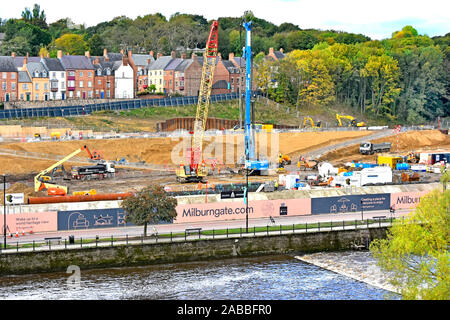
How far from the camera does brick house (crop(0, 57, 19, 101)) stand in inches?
5364

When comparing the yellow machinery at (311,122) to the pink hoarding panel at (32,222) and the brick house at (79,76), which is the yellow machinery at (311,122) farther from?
the pink hoarding panel at (32,222)

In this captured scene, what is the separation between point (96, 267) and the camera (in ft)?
205

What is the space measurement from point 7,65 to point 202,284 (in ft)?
300

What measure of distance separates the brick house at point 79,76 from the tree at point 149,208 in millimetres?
82365

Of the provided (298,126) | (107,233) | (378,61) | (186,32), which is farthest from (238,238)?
(186,32)

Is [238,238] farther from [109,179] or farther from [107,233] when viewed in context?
[109,179]

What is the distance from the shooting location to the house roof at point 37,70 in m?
140

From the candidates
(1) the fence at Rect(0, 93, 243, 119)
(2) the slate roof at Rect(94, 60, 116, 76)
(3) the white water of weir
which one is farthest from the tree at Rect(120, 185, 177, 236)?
(2) the slate roof at Rect(94, 60, 116, 76)

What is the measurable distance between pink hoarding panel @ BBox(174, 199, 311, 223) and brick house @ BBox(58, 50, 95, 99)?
7770 centimetres

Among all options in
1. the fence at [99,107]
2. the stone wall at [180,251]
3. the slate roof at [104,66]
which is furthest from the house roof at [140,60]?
the stone wall at [180,251]

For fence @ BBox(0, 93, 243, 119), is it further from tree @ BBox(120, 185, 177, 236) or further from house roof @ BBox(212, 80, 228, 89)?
tree @ BBox(120, 185, 177, 236)

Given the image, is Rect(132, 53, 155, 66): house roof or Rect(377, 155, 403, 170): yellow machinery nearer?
Rect(377, 155, 403, 170): yellow machinery

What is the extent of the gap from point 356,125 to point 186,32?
2823 inches

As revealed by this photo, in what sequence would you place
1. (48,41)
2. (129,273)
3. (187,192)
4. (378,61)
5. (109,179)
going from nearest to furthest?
(129,273) → (187,192) → (109,179) → (378,61) → (48,41)
